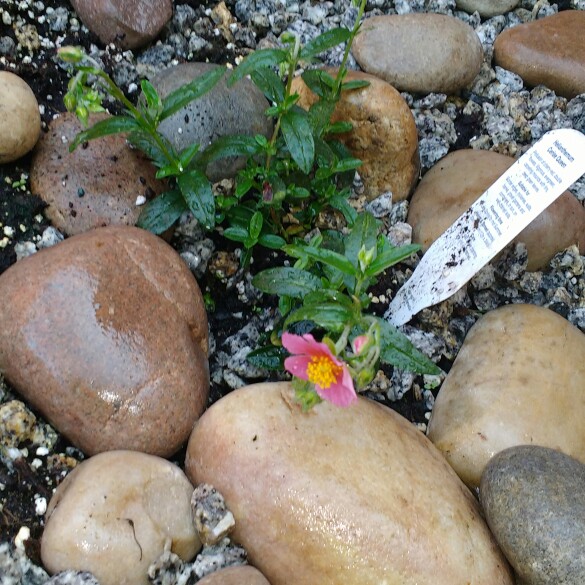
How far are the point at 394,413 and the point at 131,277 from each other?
958 millimetres

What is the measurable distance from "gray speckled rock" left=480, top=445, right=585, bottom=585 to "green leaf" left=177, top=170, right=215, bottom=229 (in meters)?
1.22

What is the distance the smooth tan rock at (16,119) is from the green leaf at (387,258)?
131cm

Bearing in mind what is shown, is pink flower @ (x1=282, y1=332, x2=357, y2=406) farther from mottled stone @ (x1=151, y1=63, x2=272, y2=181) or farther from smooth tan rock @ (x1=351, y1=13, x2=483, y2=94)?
smooth tan rock @ (x1=351, y1=13, x2=483, y2=94)

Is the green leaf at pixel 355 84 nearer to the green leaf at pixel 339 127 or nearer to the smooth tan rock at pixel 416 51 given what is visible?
the green leaf at pixel 339 127

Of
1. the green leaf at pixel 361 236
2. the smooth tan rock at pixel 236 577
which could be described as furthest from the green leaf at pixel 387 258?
the smooth tan rock at pixel 236 577

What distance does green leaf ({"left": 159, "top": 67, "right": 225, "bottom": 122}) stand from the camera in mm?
2342

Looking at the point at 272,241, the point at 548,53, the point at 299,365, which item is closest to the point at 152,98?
the point at 272,241

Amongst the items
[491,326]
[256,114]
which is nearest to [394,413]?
[491,326]

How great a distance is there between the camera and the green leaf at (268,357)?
2.39m

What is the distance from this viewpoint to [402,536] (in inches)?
78.0

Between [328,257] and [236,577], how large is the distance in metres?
0.90

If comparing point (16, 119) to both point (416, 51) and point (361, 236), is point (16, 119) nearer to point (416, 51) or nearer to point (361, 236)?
point (361, 236)

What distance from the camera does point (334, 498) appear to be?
200cm

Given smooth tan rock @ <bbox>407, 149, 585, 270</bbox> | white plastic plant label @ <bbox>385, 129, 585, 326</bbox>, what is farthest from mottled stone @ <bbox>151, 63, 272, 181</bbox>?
white plastic plant label @ <bbox>385, 129, 585, 326</bbox>
